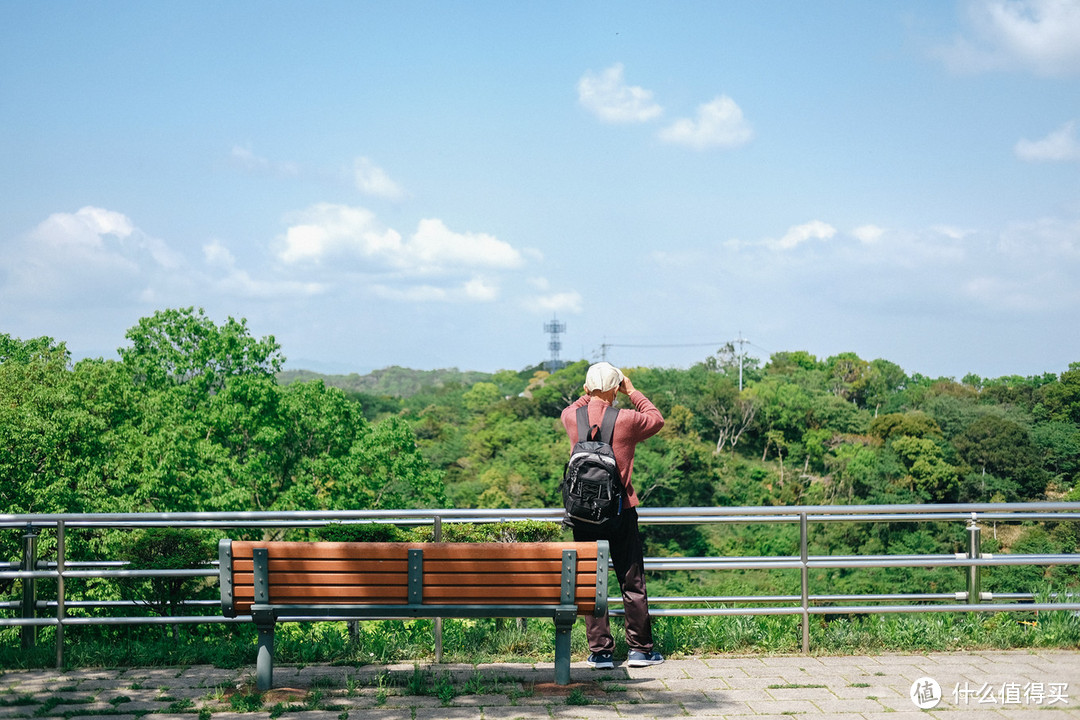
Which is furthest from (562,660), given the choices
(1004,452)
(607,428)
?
(1004,452)

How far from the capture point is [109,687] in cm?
534

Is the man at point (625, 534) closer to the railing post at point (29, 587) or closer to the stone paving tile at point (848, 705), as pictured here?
the stone paving tile at point (848, 705)

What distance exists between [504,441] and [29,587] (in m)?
80.4

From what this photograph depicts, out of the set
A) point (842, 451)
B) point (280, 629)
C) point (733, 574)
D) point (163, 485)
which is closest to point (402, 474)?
point (163, 485)

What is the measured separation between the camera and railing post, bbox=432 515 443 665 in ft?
19.1

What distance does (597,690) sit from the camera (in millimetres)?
5195

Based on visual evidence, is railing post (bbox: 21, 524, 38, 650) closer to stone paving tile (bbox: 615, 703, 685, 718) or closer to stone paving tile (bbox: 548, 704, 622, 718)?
stone paving tile (bbox: 548, 704, 622, 718)

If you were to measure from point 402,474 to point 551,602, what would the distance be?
32125 mm

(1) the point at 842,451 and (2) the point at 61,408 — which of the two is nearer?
(2) the point at 61,408

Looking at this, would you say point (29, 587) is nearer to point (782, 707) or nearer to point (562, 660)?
point (562, 660)

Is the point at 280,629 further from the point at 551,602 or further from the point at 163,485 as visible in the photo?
the point at 163,485

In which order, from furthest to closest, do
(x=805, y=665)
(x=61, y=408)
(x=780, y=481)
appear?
(x=780, y=481)
(x=61, y=408)
(x=805, y=665)

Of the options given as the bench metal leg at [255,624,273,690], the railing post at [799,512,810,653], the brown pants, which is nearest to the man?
the brown pants

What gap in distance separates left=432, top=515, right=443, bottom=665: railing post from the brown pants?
804mm
